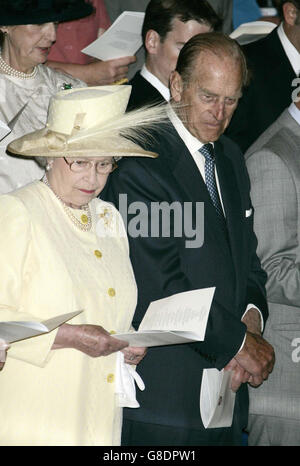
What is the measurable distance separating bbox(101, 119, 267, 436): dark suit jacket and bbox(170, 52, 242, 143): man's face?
0.31 feet

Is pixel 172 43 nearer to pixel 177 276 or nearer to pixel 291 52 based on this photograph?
pixel 291 52

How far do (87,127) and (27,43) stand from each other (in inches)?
34.9

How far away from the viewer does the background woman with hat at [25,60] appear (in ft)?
12.5

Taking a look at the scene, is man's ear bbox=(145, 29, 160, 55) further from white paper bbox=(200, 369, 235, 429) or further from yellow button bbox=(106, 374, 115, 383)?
yellow button bbox=(106, 374, 115, 383)

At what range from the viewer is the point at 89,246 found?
3160 mm

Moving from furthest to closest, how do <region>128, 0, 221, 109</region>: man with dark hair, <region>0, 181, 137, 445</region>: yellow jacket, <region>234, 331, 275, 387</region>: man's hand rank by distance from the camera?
<region>128, 0, 221, 109</region>: man with dark hair < <region>234, 331, 275, 387</region>: man's hand < <region>0, 181, 137, 445</region>: yellow jacket

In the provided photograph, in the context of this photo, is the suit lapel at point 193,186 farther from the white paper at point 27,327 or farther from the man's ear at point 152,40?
the man's ear at point 152,40

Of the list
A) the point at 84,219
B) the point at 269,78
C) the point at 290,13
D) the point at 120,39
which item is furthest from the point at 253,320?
the point at 290,13

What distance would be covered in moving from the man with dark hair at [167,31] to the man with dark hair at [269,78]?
12.3 inches

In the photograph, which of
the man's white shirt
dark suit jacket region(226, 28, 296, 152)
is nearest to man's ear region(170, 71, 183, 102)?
dark suit jacket region(226, 28, 296, 152)

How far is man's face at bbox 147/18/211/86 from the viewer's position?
4527mm
